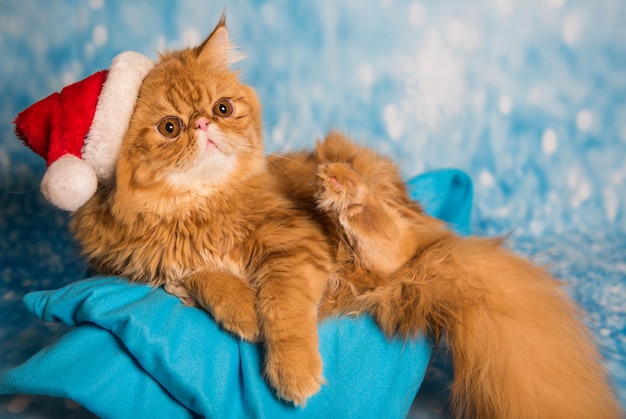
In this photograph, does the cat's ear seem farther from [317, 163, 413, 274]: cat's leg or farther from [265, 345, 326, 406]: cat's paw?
[265, 345, 326, 406]: cat's paw

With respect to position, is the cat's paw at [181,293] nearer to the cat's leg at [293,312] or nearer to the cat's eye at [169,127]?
the cat's leg at [293,312]

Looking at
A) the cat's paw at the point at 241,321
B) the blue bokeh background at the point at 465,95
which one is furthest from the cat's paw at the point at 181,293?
the blue bokeh background at the point at 465,95

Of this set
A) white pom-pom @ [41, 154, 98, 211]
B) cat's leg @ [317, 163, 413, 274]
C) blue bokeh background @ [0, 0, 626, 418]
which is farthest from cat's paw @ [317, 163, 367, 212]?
blue bokeh background @ [0, 0, 626, 418]

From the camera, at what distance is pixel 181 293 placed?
1677 mm

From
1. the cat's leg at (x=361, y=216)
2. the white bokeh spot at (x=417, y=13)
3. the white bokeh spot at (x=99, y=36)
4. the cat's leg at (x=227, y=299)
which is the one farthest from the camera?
the white bokeh spot at (x=417, y=13)

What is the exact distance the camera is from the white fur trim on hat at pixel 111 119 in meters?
1.56

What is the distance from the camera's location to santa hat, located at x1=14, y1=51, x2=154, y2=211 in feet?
4.96

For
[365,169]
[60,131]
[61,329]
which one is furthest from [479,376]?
[61,329]

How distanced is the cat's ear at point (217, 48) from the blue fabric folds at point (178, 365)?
0.62 metres

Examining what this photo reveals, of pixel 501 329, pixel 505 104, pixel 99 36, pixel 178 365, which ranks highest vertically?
pixel 505 104

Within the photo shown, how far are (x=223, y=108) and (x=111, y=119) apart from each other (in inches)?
10.9

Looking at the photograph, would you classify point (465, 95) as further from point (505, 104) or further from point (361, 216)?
point (361, 216)

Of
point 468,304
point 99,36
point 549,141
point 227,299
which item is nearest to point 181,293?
point 227,299

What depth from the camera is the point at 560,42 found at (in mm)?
2900
